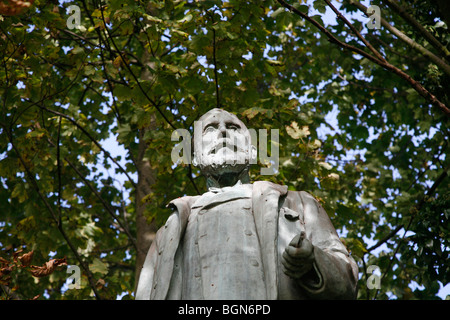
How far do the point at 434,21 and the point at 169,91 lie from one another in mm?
3110

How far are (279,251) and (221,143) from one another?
3.32 ft

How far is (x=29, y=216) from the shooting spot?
9984 mm

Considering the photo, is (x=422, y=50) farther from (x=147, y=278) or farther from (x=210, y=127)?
(x=147, y=278)

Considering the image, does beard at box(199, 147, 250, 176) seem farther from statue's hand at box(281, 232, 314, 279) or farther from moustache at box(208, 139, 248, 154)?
statue's hand at box(281, 232, 314, 279)

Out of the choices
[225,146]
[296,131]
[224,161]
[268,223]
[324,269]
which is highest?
[296,131]

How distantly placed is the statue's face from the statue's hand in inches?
45.1

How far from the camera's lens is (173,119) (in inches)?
368

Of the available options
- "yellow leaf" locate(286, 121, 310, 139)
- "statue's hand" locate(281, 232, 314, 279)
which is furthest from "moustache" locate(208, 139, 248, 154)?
Result: "yellow leaf" locate(286, 121, 310, 139)

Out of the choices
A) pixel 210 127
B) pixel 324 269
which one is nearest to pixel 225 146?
pixel 210 127

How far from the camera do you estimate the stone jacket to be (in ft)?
13.7

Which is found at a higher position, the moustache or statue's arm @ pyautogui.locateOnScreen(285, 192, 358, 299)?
the moustache

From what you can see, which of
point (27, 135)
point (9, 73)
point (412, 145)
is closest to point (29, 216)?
point (27, 135)

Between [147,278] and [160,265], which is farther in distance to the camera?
[147,278]

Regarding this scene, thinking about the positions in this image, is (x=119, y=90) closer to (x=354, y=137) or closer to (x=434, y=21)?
(x=434, y=21)
